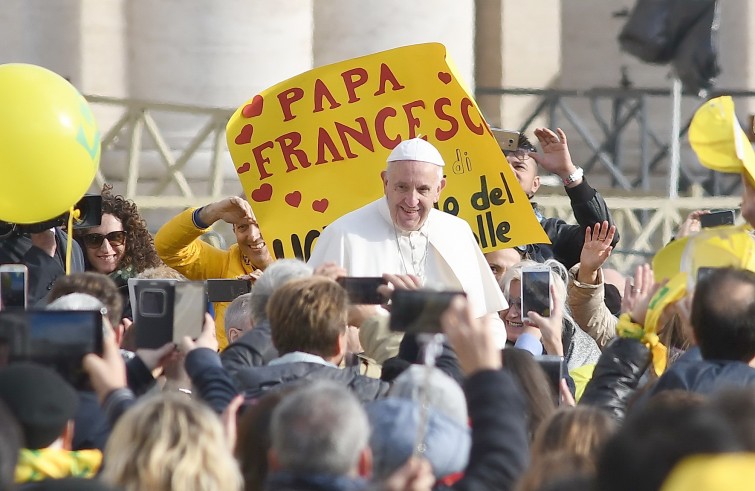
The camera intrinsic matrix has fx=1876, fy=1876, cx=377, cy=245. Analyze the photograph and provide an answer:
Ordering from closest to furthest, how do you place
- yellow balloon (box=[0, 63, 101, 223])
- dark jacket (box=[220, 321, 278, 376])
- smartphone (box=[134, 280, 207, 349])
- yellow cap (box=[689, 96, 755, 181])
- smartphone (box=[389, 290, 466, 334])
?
smartphone (box=[389, 290, 466, 334])
smartphone (box=[134, 280, 207, 349])
dark jacket (box=[220, 321, 278, 376])
yellow cap (box=[689, 96, 755, 181])
yellow balloon (box=[0, 63, 101, 223])

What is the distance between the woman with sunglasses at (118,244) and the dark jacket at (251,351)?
2.55 metres

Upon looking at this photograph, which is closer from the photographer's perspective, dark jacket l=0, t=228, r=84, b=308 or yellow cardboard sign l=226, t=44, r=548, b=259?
dark jacket l=0, t=228, r=84, b=308

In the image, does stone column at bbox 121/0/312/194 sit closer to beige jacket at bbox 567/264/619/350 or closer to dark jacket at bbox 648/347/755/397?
beige jacket at bbox 567/264/619/350

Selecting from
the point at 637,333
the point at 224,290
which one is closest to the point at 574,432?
the point at 637,333

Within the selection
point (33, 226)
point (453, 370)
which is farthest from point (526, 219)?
point (453, 370)

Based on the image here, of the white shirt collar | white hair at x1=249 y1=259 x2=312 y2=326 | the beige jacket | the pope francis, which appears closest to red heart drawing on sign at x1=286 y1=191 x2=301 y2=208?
the pope francis

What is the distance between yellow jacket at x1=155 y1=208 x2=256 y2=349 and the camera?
8539mm

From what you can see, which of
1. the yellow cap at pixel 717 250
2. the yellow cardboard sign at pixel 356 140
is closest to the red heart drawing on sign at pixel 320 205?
the yellow cardboard sign at pixel 356 140

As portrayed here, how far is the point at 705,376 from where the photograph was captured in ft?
17.6

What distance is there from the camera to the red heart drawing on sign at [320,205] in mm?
8383

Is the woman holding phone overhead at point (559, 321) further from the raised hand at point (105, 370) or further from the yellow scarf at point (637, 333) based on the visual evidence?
the raised hand at point (105, 370)

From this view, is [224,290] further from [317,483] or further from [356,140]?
[317,483]

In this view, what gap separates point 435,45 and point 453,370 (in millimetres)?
3129

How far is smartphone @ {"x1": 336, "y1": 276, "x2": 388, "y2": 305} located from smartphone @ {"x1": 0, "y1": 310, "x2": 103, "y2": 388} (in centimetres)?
131
